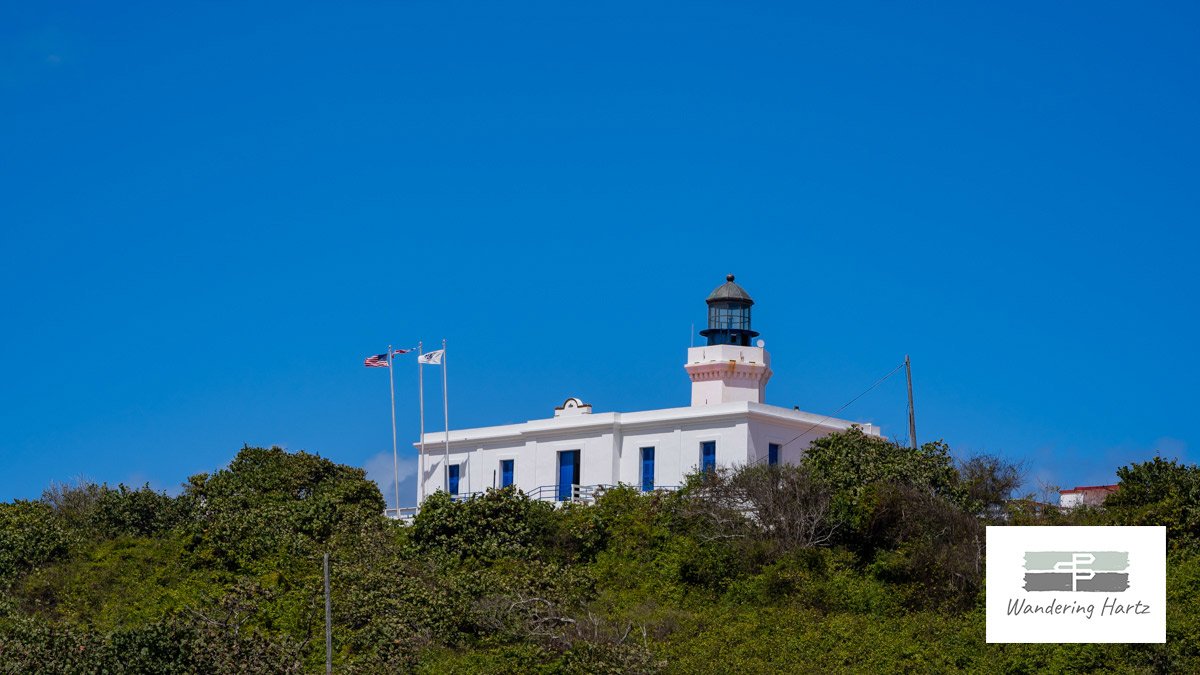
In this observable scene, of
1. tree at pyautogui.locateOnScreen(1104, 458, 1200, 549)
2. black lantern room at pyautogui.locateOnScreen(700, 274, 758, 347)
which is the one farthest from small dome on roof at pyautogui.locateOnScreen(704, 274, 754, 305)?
tree at pyautogui.locateOnScreen(1104, 458, 1200, 549)

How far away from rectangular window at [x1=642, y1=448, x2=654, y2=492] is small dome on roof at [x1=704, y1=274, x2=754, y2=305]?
7624 millimetres

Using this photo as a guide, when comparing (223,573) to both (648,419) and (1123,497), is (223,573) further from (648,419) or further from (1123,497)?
(1123,497)

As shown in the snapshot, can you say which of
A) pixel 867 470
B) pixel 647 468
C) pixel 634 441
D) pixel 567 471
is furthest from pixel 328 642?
pixel 567 471

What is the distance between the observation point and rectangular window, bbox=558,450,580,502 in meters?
57.4

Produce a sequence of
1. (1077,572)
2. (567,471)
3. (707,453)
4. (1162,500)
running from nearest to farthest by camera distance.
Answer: (1077,572), (1162,500), (707,453), (567,471)

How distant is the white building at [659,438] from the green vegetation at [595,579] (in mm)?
3544

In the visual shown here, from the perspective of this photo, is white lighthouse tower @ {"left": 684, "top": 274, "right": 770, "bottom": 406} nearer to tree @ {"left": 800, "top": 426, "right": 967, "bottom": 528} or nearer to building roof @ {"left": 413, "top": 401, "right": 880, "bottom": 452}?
building roof @ {"left": 413, "top": 401, "right": 880, "bottom": 452}

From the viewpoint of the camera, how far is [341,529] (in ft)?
174

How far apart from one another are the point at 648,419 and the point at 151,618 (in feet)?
56.0

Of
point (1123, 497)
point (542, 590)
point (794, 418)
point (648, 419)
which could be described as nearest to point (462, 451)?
point (648, 419)

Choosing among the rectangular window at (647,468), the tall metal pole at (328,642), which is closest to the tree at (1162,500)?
the rectangular window at (647,468)

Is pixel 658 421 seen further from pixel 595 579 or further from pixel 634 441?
pixel 595 579

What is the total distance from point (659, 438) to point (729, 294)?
7786 millimetres

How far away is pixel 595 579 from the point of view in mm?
46438
